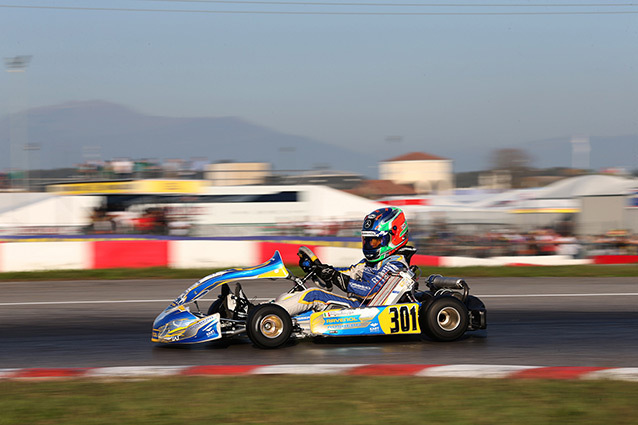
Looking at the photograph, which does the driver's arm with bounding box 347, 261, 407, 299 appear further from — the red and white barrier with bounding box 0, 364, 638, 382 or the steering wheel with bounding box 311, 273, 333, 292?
the red and white barrier with bounding box 0, 364, 638, 382

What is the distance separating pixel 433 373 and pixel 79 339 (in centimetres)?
364

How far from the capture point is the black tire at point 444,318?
6215 millimetres

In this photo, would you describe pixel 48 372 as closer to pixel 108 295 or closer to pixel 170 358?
pixel 170 358

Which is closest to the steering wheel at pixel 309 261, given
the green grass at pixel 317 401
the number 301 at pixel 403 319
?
the number 301 at pixel 403 319

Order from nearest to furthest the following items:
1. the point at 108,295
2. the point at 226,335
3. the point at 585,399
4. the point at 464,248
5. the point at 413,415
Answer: the point at 413,415 < the point at 585,399 < the point at 226,335 < the point at 108,295 < the point at 464,248

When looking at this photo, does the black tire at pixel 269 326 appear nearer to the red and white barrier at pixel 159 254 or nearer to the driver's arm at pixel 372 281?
the driver's arm at pixel 372 281

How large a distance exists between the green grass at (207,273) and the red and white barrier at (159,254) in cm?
30

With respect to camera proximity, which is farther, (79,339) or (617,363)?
(79,339)

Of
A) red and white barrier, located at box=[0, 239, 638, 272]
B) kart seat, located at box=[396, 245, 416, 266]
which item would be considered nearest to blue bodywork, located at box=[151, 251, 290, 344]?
kart seat, located at box=[396, 245, 416, 266]

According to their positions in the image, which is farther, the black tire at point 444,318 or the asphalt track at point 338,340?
the black tire at point 444,318

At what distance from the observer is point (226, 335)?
19.5ft

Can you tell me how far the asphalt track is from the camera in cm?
578

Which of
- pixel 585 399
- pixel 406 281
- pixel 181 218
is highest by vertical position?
pixel 181 218

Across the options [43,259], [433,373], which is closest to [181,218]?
[43,259]
